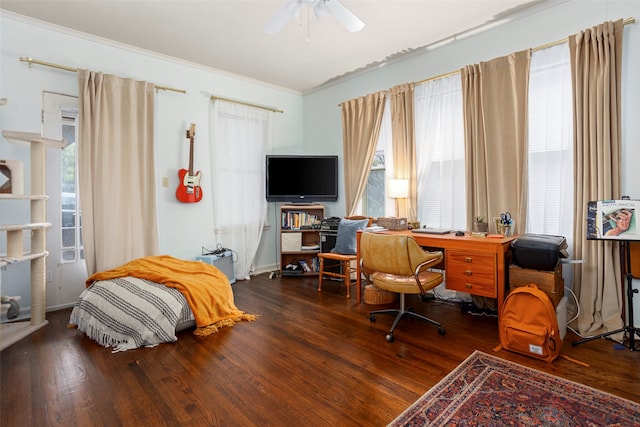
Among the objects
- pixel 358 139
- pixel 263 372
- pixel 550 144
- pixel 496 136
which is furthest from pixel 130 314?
pixel 550 144

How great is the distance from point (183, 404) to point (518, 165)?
10.1 feet

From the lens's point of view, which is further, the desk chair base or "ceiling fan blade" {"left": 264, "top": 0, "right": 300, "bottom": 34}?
the desk chair base

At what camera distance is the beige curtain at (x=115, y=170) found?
3.18 metres

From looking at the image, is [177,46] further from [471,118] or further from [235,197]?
[471,118]

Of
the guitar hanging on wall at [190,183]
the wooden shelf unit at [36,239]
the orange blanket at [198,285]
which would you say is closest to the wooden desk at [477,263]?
the orange blanket at [198,285]

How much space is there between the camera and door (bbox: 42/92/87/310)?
3152 mm

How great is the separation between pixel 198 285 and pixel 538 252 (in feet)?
8.80

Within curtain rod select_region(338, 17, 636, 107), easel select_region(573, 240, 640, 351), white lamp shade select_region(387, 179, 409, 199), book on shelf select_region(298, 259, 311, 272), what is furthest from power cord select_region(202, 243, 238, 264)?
easel select_region(573, 240, 640, 351)

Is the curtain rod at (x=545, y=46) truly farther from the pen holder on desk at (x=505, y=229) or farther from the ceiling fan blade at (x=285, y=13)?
the ceiling fan blade at (x=285, y=13)

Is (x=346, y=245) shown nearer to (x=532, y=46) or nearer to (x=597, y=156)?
(x=597, y=156)

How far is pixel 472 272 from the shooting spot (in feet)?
8.46

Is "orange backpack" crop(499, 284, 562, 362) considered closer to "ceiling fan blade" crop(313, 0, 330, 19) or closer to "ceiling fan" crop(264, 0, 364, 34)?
"ceiling fan" crop(264, 0, 364, 34)

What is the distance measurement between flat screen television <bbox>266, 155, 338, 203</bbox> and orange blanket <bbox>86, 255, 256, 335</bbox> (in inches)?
66.0

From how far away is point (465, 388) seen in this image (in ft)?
5.94
